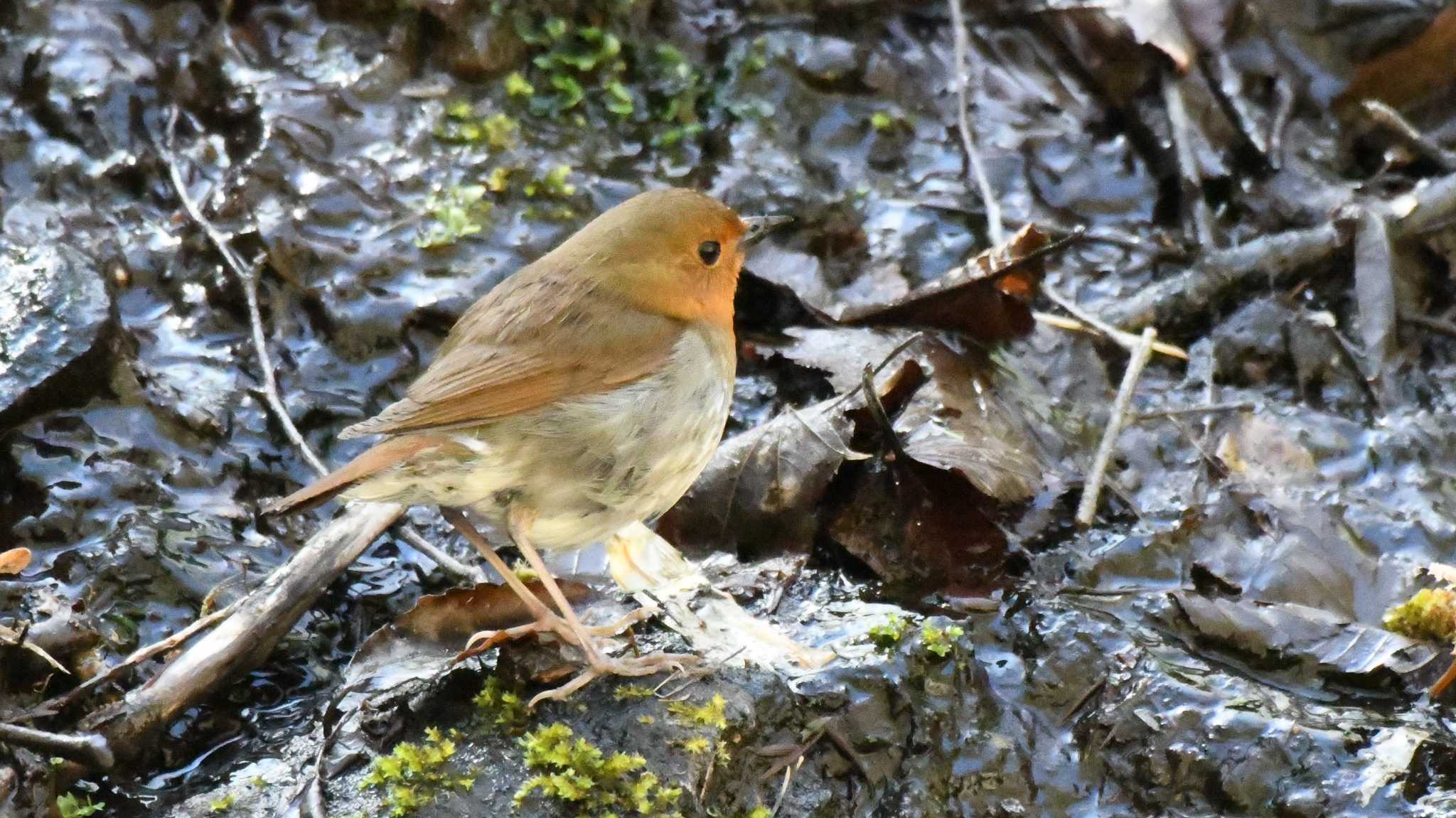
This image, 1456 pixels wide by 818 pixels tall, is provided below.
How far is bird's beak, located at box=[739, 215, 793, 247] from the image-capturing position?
14.1 ft

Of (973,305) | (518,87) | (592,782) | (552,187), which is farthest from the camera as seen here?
(518,87)

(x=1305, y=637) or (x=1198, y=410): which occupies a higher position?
(x=1198, y=410)

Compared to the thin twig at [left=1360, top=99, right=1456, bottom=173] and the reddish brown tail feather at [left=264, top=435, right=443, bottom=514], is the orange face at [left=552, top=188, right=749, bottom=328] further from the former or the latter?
the thin twig at [left=1360, top=99, right=1456, bottom=173]

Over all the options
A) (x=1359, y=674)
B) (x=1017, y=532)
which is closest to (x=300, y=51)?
(x=1017, y=532)

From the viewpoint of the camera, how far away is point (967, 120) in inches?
235

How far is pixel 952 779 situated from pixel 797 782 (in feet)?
1.41

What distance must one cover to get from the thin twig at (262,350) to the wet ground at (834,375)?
5cm

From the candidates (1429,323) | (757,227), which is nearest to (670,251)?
(757,227)

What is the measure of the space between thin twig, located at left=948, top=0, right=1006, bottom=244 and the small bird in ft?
5.37

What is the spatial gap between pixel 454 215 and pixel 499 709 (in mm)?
2217

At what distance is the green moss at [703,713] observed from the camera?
342 centimetres

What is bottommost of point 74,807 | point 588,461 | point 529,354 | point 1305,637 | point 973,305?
point 1305,637

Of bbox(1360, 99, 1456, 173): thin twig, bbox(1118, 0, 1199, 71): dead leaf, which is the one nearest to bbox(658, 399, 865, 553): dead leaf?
bbox(1118, 0, 1199, 71): dead leaf

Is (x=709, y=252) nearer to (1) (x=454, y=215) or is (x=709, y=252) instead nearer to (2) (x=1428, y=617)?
(1) (x=454, y=215)
